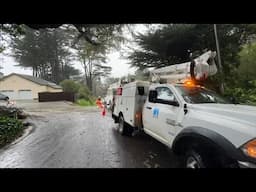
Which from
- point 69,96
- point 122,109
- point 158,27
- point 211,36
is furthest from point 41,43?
point 122,109

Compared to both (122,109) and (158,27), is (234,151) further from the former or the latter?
(158,27)

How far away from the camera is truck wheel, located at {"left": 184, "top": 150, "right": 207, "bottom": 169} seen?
9.48 feet

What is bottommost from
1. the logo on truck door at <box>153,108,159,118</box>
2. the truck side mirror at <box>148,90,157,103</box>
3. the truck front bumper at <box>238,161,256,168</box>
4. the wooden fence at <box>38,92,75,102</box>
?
the wooden fence at <box>38,92,75,102</box>

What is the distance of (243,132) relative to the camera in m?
2.49

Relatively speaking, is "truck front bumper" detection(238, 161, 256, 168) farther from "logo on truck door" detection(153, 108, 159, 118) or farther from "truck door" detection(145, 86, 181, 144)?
"logo on truck door" detection(153, 108, 159, 118)

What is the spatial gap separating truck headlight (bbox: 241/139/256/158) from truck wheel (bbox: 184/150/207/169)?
2.08 feet

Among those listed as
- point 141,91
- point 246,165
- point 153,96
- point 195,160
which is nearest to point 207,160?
point 195,160

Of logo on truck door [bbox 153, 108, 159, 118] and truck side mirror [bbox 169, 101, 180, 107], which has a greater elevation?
truck side mirror [bbox 169, 101, 180, 107]

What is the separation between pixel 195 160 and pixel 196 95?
1651 millimetres

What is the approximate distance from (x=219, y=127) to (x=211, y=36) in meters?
12.5

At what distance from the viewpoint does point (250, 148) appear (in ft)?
7.80

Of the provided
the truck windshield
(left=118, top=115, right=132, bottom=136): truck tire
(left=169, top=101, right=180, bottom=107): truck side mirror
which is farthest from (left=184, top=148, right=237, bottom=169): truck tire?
(left=118, top=115, right=132, bottom=136): truck tire

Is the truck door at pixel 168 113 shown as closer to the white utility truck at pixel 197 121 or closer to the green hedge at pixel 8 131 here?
the white utility truck at pixel 197 121

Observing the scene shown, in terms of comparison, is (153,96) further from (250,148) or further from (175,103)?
(250,148)
